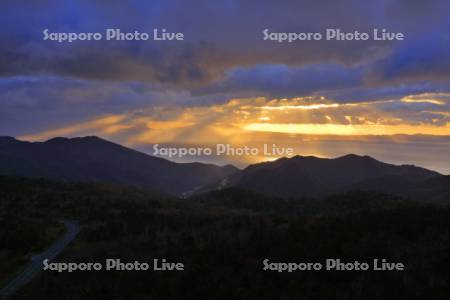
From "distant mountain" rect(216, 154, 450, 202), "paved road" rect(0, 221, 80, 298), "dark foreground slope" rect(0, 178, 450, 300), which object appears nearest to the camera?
"dark foreground slope" rect(0, 178, 450, 300)

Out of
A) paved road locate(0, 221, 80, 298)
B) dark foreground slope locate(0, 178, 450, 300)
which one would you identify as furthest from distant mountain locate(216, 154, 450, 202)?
dark foreground slope locate(0, 178, 450, 300)

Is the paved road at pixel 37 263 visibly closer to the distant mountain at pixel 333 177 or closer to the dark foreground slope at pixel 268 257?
the dark foreground slope at pixel 268 257

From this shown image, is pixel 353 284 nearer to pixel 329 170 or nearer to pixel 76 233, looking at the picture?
pixel 76 233

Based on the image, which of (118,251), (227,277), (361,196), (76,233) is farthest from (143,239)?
(361,196)

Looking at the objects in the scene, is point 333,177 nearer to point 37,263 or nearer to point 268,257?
point 268,257

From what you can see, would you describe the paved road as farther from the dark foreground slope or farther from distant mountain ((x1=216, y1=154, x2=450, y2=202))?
distant mountain ((x1=216, y1=154, x2=450, y2=202))

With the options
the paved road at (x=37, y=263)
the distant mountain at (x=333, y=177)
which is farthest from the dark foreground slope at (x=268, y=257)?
the distant mountain at (x=333, y=177)

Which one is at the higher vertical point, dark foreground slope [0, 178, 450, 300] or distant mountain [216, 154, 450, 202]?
distant mountain [216, 154, 450, 202]
